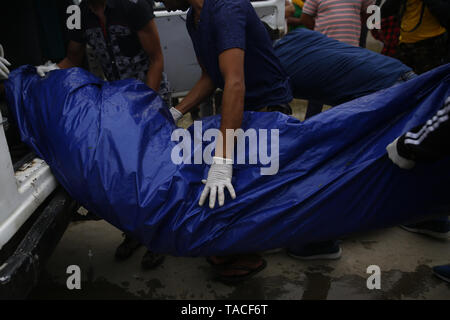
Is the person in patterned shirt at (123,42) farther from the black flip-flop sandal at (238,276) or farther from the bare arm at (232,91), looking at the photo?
the bare arm at (232,91)

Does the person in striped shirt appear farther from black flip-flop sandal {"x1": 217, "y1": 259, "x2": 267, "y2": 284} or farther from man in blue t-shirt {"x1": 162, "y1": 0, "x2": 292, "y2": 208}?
black flip-flop sandal {"x1": 217, "y1": 259, "x2": 267, "y2": 284}

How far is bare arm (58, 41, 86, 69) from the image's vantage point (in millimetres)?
2336

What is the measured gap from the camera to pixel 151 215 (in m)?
1.37

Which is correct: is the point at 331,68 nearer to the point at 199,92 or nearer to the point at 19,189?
the point at 199,92

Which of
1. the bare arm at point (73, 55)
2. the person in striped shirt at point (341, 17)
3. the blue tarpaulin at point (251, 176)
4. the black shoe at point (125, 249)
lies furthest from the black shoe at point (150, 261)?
the person in striped shirt at point (341, 17)

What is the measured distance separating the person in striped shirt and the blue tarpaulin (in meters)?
1.84

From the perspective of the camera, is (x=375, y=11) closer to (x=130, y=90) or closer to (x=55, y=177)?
(x=130, y=90)

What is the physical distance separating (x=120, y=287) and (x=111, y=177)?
962 mm

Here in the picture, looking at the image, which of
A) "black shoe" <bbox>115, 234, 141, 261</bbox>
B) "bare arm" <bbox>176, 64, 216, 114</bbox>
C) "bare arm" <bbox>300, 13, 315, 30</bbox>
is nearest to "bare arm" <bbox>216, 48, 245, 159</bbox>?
"bare arm" <bbox>176, 64, 216, 114</bbox>

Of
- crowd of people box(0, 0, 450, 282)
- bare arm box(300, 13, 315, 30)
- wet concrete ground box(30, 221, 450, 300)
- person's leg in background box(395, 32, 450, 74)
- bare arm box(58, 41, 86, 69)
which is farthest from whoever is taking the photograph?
bare arm box(300, 13, 315, 30)

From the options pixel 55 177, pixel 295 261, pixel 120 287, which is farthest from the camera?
pixel 295 261

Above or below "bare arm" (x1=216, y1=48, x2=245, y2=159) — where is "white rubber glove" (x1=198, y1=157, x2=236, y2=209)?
below

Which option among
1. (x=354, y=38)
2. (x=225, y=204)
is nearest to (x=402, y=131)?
(x=225, y=204)

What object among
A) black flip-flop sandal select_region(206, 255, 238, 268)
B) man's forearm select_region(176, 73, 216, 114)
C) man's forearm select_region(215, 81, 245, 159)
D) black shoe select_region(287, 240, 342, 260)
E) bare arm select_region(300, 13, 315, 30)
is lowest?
black shoe select_region(287, 240, 342, 260)
